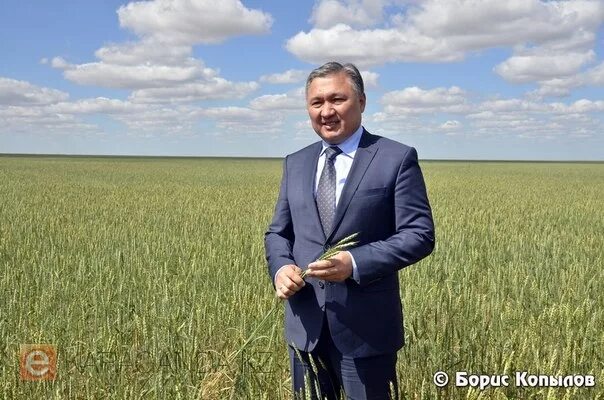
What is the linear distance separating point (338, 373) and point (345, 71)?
1212mm

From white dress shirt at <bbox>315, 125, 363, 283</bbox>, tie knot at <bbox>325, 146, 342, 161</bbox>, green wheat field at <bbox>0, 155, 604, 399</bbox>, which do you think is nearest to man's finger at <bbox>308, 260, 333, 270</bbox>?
white dress shirt at <bbox>315, 125, 363, 283</bbox>

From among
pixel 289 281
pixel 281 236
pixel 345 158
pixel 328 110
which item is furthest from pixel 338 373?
pixel 328 110

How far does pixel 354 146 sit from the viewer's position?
7.16 feet

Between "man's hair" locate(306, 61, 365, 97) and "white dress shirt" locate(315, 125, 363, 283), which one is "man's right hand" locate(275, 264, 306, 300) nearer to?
"white dress shirt" locate(315, 125, 363, 283)

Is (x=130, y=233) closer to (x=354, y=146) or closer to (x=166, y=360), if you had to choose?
(x=166, y=360)

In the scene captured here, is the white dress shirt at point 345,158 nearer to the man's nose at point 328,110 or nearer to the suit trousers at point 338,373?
the man's nose at point 328,110

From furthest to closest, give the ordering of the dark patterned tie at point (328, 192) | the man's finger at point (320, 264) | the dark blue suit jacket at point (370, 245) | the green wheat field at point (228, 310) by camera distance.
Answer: the green wheat field at point (228, 310) → the dark patterned tie at point (328, 192) → the dark blue suit jacket at point (370, 245) → the man's finger at point (320, 264)

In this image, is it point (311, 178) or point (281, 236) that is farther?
point (281, 236)

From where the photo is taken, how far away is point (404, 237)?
2.02 meters

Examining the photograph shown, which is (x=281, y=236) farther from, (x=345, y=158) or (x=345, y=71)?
(x=345, y=71)

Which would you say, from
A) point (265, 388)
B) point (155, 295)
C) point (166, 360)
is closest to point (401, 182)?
point (265, 388)

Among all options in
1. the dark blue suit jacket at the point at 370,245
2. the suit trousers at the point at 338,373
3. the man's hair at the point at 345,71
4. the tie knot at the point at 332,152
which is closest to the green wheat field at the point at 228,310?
the suit trousers at the point at 338,373

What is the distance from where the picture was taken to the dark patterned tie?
2164 millimetres

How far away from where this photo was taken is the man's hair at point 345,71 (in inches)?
82.7
